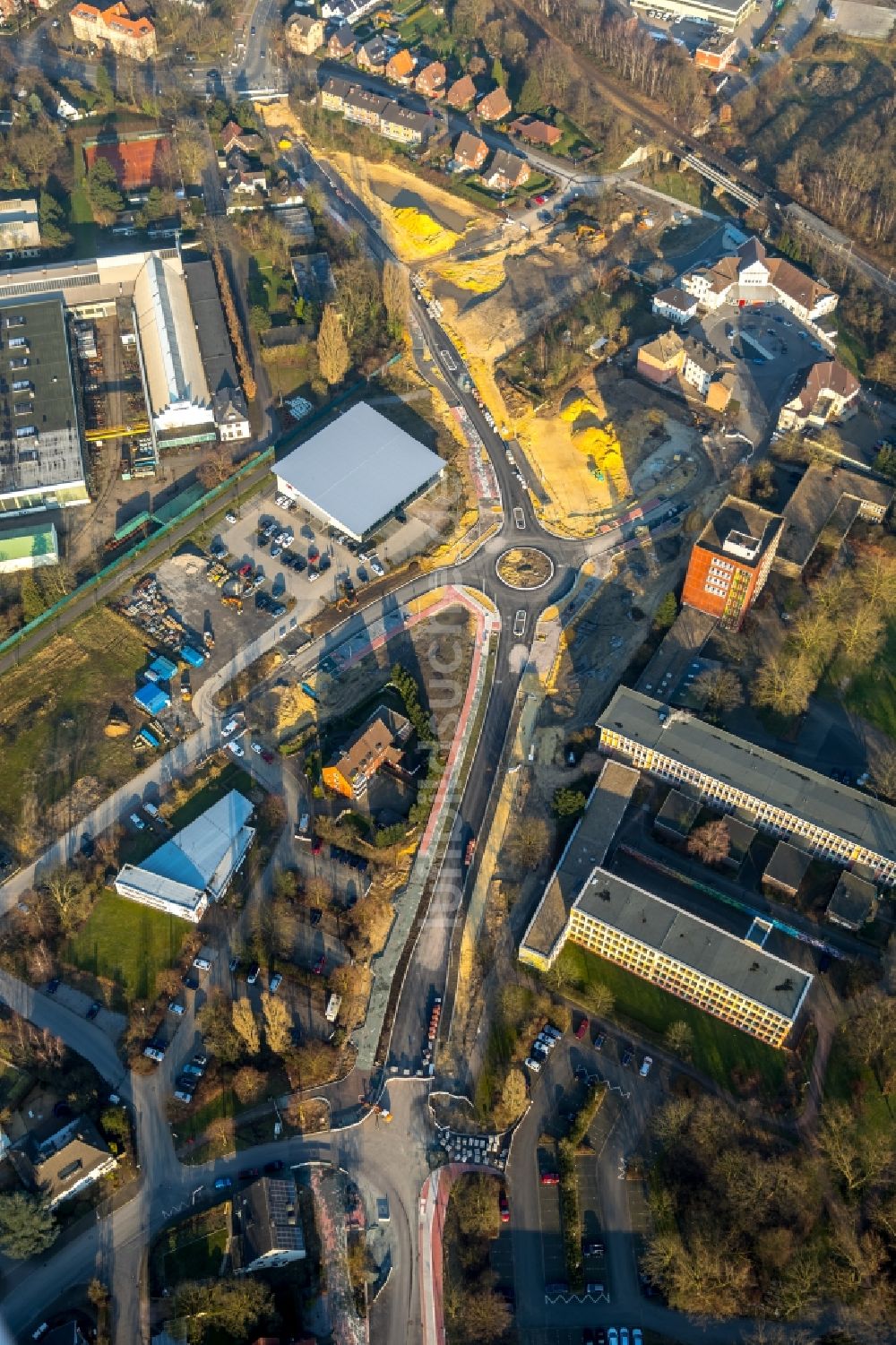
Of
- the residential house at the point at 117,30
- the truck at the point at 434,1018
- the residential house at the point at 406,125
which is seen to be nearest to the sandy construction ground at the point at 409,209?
the residential house at the point at 406,125

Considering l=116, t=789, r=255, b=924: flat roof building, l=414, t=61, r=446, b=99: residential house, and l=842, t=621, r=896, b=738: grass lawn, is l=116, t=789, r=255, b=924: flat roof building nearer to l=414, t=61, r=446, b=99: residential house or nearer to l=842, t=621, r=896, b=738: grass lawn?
l=842, t=621, r=896, b=738: grass lawn

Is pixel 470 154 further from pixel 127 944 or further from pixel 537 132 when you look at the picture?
pixel 127 944

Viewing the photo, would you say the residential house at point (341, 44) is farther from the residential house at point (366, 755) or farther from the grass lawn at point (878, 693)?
the grass lawn at point (878, 693)

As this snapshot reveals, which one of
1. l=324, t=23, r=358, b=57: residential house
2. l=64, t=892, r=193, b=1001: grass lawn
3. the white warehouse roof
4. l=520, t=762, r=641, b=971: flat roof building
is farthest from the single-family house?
l=64, t=892, r=193, b=1001: grass lawn

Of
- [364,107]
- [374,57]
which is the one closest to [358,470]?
[364,107]

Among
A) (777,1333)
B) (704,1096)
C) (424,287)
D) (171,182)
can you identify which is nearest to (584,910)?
(704,1096)
